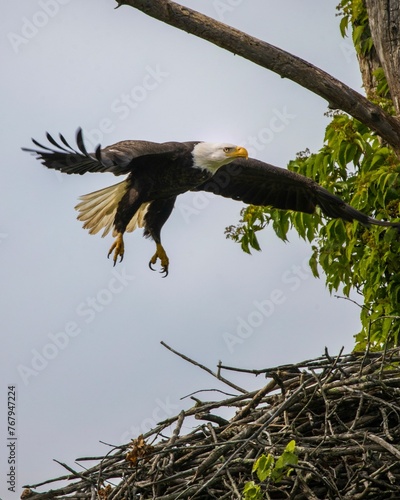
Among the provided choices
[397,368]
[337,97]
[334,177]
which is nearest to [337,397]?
[397,368]

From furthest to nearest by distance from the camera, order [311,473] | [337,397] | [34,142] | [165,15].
→ [34,142] → [165,15] → [337,397] → [311,473]

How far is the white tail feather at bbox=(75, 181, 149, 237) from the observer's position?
A: 29.5 ft

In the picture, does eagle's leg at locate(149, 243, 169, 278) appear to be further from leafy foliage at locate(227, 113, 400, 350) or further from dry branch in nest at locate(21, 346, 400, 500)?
dry branch in nest at locate(21, 346, 400, 500)

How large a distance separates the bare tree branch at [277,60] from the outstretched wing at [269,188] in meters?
1.33

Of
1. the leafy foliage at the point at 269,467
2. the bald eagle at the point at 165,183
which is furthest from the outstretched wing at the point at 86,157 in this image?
the leafy foliage at the point at 269,467

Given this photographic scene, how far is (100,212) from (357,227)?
2035 millimetres

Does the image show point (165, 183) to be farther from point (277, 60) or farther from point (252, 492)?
point (252, 492)

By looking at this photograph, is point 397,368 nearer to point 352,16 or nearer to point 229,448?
point 229,448

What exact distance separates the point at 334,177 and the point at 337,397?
2.98 metres

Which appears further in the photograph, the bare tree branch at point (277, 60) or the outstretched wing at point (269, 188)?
the outstretched wing at point (269, 188)

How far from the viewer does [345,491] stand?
5.67 m

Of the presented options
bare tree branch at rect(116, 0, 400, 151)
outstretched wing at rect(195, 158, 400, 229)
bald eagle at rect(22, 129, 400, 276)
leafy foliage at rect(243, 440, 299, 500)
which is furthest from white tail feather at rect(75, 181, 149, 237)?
leafy foliage at rect(243, 440, 299, 500)

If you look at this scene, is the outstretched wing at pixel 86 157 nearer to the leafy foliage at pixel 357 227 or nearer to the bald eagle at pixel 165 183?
the bald eagle at pixel 165 183

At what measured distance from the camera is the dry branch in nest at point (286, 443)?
5.68m
